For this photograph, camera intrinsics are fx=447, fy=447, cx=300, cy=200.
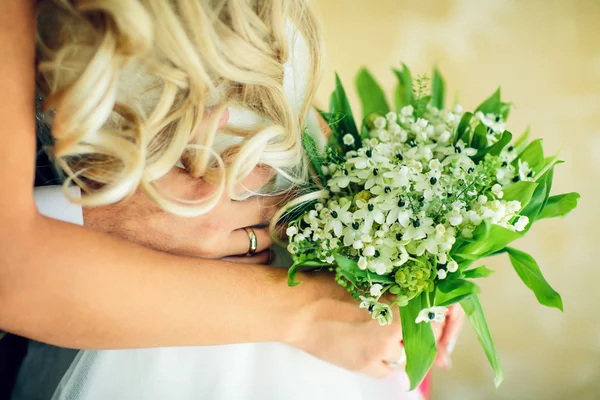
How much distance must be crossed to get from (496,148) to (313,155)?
335 millimetres

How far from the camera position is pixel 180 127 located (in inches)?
27.8

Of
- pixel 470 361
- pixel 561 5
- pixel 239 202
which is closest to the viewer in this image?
pixel 239 202

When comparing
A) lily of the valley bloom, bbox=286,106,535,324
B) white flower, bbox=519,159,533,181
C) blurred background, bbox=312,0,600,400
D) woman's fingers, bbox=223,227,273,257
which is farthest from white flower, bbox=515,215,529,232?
blurred background, bbox=312,0,600,400

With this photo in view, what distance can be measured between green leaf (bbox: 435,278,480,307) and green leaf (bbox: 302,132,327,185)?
0.29m

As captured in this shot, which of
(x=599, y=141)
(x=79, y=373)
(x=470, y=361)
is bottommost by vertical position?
(x=470, y=361)

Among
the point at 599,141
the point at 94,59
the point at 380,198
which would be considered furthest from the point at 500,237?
the point at 599,141

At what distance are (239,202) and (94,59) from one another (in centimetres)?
A: 33

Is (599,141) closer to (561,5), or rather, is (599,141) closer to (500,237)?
(561,5)

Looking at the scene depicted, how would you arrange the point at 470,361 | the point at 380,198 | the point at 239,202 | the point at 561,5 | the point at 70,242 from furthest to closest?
the point at 470,361, the point at 561,5, the point at 239,202, the point at 380,198, the point at 70,242

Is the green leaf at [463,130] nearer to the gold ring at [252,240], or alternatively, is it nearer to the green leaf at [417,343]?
the green leaf at [417,343]

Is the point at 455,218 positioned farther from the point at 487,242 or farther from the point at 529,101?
the point at 529,101

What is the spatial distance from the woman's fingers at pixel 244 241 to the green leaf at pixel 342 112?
26 centimetres

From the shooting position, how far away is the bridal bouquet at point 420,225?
696 millimetres

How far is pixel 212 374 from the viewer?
787 mm
